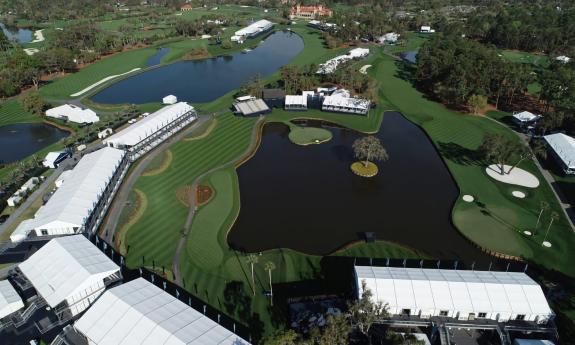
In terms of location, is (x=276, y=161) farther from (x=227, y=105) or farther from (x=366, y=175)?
(x=227, y=105)

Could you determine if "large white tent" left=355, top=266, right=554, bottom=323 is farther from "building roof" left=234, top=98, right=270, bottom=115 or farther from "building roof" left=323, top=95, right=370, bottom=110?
"building roof" left=234, top=98, right=270, bottom=115

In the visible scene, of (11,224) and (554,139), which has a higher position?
(554,139)

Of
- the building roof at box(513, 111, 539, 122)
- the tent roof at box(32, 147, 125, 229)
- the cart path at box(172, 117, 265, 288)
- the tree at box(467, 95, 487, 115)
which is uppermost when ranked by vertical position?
the tree at box(467, 95, 487, 115)

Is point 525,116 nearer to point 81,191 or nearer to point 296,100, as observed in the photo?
point 296,100

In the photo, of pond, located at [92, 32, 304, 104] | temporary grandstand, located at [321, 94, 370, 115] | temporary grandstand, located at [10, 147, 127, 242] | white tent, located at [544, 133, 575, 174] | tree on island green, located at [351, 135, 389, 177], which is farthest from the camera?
pond, located at [92, 32, 304, 104]

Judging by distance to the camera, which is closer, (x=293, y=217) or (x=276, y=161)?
(x=293, y=217)

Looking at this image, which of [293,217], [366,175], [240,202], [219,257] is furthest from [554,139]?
[219,257]

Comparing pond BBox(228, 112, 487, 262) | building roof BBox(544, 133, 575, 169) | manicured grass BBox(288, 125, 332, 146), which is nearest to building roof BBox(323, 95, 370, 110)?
manicured grass BBox(288, 125, 332, 146)

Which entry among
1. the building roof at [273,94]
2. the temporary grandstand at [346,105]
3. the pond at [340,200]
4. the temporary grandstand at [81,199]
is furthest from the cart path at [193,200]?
the temporary grandstand at [346,105]
